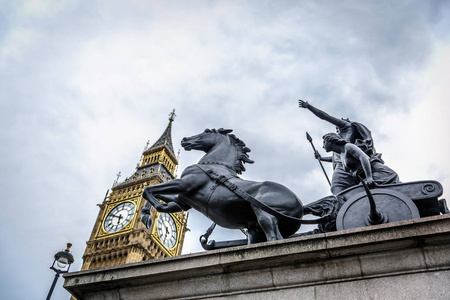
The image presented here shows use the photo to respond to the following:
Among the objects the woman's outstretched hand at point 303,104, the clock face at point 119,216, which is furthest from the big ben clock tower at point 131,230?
the woman's outstretched hand at point 303,104

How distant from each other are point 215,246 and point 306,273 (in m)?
2.52

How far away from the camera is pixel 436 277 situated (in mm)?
4566

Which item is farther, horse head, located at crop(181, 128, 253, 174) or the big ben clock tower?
the big ben clock tower

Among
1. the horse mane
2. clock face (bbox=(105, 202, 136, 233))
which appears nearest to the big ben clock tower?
clock face (bbox=(105, 202, 136, 233))

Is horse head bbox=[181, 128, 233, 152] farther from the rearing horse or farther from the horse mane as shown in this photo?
the rearing horse

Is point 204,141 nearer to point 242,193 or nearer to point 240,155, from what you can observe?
point 240,155

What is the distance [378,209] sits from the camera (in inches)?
247

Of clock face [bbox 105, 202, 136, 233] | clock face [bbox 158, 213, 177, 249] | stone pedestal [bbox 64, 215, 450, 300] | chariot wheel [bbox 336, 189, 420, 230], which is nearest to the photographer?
stone pedestal [bbox 64, 215, 450, 300]

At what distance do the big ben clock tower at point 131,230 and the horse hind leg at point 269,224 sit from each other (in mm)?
66240

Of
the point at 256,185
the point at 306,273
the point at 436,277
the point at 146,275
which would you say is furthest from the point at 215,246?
the point at 436,277

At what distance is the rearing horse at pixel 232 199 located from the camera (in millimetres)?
6477

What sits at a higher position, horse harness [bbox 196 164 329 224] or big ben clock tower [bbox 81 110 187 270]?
big ben clock tower [bbox 81 110 187 270]

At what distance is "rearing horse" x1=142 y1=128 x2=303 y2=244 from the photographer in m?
6.48

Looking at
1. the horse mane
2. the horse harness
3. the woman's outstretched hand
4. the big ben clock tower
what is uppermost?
the big ben clock tower
